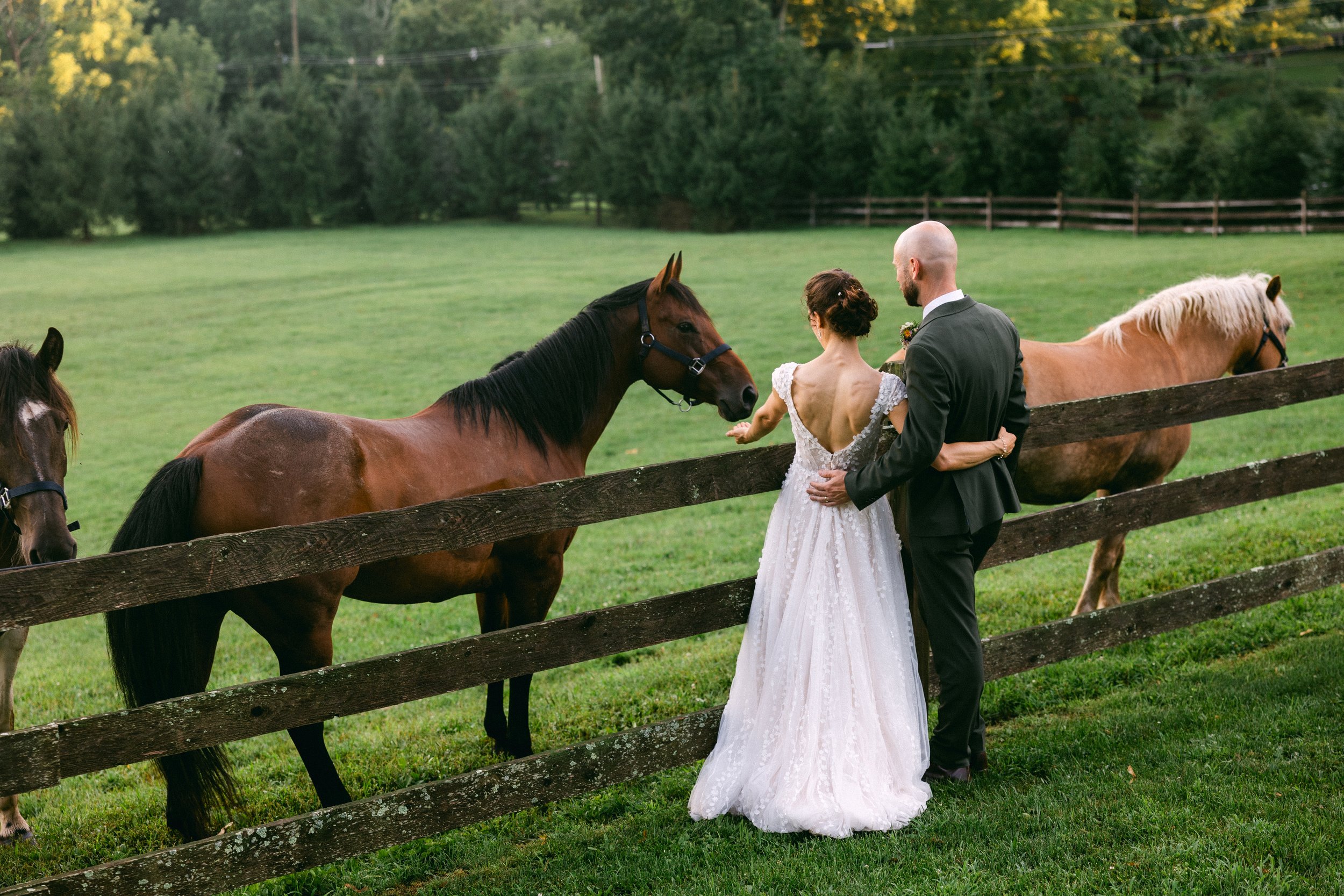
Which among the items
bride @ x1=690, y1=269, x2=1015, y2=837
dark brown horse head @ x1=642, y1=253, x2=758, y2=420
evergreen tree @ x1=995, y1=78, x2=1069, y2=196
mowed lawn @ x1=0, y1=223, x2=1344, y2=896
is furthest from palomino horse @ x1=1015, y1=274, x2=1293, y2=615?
evergreen tree @ x1=995, y1=78, x2=1069, y2=196

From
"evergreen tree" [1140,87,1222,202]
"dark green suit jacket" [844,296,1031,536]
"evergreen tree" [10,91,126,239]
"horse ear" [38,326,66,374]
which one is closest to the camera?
"dark green suit jacket" [844,296,1031,536]

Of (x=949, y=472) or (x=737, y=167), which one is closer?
(x=949, y=472)

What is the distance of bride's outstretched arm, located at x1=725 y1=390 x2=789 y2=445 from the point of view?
3.95 meters

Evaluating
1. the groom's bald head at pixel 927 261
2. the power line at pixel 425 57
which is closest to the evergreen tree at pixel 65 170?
the power line at pixel 425 57

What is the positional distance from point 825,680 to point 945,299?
1.48 m

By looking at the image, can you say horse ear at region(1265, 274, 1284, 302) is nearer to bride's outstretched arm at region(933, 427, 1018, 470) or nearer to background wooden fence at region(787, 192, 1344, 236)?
bride's outstretched arm at region(933, 427, 1018, 470)

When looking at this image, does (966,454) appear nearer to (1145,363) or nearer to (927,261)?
(927,261)

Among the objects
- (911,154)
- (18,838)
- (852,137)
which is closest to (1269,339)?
(18,838)

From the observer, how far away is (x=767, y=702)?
399 cm

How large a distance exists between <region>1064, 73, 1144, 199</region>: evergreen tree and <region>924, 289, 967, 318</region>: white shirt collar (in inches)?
1426

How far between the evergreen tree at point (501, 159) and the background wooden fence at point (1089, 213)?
1552 centimetres

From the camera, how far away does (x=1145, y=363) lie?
6.80 m

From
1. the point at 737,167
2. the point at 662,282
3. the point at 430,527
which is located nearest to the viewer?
the point at 430,527

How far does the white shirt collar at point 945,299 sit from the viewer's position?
389 centimetres
